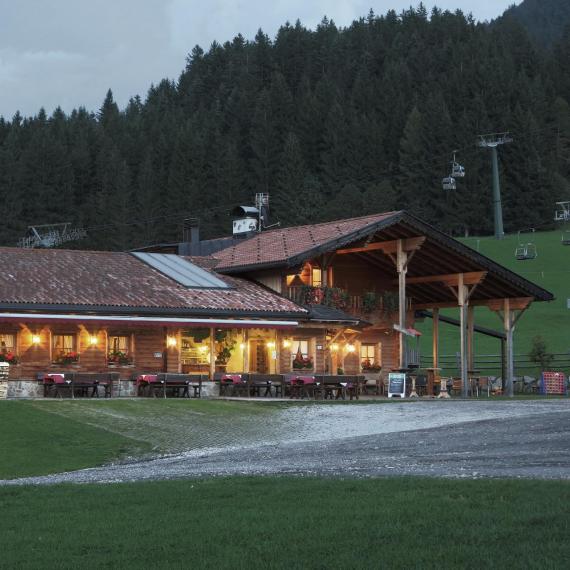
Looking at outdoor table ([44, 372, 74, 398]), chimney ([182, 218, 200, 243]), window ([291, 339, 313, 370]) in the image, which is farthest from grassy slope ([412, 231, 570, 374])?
outdoor table ([44, 372, 74, 398])

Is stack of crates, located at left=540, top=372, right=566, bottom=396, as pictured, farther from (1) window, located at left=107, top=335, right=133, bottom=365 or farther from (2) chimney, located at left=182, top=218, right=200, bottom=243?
(1) window, located at left=107, top=335, right=133, bottom=365

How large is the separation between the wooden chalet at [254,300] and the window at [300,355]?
0.14 feet

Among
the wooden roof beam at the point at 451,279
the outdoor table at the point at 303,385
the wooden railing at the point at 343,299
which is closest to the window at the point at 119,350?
the outdoor table at the point at 303,385

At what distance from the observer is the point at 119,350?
32.9 metres

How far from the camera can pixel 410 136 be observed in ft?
371

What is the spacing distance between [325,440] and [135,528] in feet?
34.6

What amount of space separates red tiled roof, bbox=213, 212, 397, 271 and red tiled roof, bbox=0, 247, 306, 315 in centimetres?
106

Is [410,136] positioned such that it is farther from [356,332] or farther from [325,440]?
[325,440]

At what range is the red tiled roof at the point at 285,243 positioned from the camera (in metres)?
35.8

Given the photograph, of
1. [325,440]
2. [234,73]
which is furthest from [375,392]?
[234,73]

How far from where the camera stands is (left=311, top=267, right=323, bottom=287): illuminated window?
38.4 meters

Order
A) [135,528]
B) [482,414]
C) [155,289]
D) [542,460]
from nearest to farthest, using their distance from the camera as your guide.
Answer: [135,528]
[542,460]
[482,414]
[155,289]

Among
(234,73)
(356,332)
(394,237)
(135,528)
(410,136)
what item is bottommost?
(135,528)

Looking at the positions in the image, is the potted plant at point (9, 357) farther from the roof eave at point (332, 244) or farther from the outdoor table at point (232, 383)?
the roof eave at point (332, 244)
